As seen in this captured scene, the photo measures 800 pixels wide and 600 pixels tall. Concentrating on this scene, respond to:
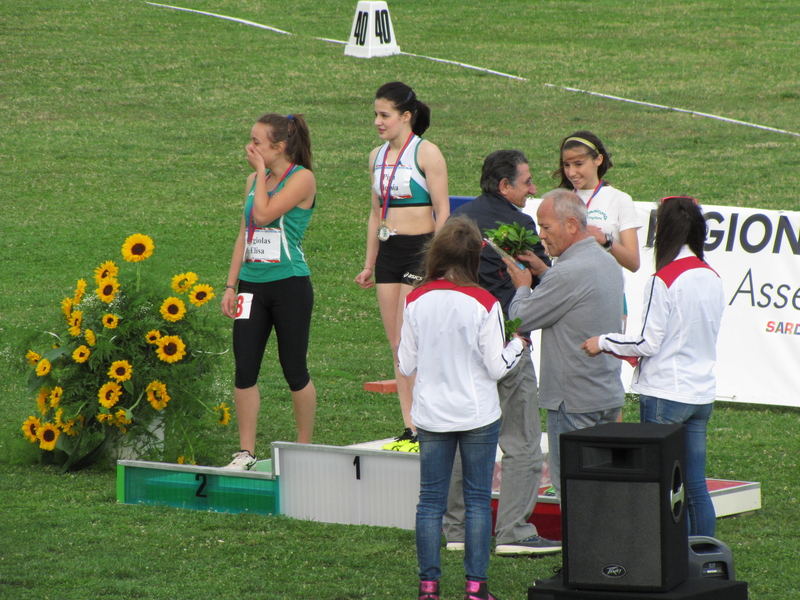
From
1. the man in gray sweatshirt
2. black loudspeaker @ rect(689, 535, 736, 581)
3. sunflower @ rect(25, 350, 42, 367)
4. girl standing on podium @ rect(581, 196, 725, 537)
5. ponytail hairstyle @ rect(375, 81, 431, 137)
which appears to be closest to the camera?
black loudspeaker @ rect(689, 535, 736, 581)

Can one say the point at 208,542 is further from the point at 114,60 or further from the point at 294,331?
the point at 114,60

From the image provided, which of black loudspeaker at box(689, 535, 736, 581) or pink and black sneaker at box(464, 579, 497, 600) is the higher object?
black loudspeaker at box(689, 535, 736, 581)

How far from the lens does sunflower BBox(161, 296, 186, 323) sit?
20.9ft

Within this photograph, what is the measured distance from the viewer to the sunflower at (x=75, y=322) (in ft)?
20.8

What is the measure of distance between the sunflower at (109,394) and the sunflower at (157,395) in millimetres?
172

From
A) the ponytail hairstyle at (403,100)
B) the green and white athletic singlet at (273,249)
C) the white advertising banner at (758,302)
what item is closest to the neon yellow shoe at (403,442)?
the green and white athletic singlet at (273,249)

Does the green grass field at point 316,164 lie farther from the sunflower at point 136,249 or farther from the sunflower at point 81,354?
the sunflower at point 81,354

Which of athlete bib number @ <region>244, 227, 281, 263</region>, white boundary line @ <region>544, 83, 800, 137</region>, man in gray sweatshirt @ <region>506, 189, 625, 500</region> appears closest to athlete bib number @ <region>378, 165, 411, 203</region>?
athlete bib number @ <region>244, 227, 281, 263</region>

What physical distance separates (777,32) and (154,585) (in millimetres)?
26354

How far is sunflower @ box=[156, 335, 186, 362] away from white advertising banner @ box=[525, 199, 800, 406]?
3657 millimetres

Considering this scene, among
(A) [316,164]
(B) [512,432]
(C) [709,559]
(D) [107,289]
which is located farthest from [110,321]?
(A) [316,164]

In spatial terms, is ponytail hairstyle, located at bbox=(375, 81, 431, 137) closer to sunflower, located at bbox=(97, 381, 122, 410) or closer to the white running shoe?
the white running shoe

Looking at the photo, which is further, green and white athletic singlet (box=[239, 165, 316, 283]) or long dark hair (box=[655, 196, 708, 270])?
green and white athletic singlet (box=[239, 165, 316, 283])

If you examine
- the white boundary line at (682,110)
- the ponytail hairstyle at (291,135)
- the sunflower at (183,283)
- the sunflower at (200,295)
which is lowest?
the sunflower at (200,295)
